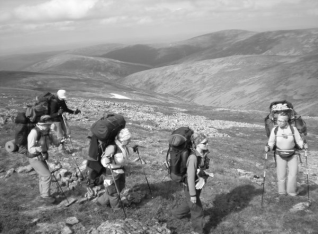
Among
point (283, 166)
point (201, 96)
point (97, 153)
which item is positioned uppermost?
point (97, 153)

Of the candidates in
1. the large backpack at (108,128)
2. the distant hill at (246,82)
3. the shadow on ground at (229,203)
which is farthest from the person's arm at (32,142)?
the distant hill at (246,82)

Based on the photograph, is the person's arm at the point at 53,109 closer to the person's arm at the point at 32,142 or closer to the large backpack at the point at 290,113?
the person's arm at the point at 32,142

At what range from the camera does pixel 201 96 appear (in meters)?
139

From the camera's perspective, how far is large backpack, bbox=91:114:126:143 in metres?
9.27

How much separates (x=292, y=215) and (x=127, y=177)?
7.99 meters

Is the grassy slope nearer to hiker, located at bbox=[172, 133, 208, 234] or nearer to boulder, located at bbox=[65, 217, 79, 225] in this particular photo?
boulder, located at bbox=[65, 217, 79, 225]

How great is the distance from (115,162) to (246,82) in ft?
447

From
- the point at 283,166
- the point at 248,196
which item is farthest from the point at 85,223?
the point at 283,166

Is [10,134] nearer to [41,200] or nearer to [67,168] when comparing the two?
[67,168]

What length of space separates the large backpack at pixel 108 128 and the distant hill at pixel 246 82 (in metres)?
80.3

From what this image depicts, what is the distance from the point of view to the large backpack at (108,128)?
9.27 m

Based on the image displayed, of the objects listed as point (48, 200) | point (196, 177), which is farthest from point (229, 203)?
point (48, 200)

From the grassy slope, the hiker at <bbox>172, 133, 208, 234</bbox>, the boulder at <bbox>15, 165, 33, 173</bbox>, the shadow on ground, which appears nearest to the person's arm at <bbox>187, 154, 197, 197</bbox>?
the hiker at <bbox>172, 133, 208, 234</bbox>

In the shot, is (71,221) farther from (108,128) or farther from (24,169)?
(24,169)
